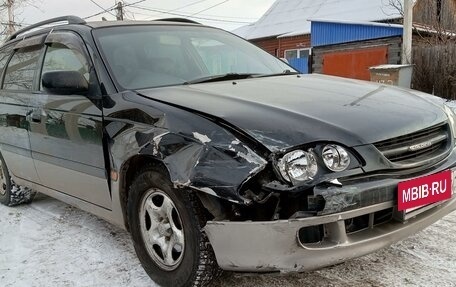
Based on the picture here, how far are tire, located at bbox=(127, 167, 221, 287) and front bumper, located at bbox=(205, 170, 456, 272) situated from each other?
4.8 inches

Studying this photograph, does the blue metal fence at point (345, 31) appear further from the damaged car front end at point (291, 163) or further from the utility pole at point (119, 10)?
the damaged car front end at point (291, 163)

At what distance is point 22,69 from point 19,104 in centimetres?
42

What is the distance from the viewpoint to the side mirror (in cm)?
311

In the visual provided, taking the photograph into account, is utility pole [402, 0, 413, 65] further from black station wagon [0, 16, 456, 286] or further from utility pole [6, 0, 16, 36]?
utility pole [6, 0, 16, 36]

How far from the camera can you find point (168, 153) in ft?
8.04

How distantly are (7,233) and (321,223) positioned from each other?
9.62 ft

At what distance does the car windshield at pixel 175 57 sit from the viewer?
3.19 m

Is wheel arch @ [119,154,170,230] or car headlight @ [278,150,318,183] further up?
car headlight @ [278,150,318,183]

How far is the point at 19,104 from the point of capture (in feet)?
13.2

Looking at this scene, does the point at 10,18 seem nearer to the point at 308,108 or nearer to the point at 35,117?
the point at 35,117

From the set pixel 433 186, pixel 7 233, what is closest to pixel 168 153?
pixel 433 186

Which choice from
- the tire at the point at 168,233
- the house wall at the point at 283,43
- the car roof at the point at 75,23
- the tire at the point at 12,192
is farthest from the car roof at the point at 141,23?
the house wall at the point at 283,43

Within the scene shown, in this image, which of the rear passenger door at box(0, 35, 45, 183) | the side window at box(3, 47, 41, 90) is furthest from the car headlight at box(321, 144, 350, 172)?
the side window at box(3, 47, 41, 90)

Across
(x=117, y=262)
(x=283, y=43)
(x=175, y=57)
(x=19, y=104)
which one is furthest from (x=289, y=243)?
(x=283, y=43)
